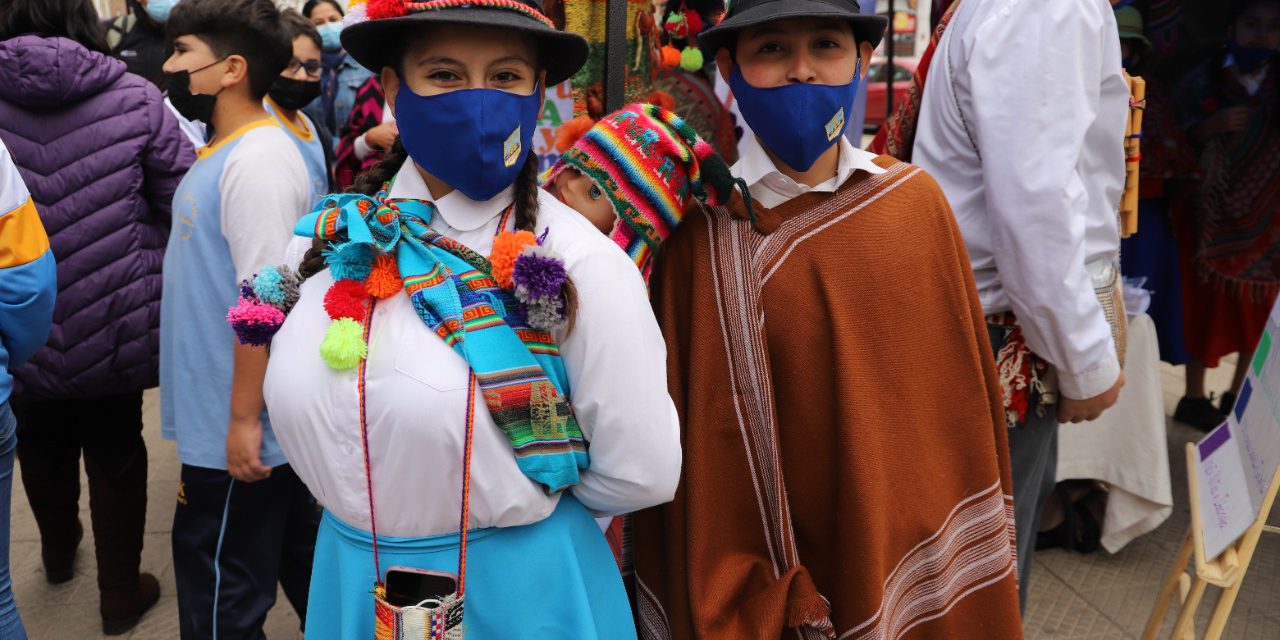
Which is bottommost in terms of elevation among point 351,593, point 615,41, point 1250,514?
point 1250,514

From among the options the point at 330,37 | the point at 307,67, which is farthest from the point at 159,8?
the point at 307,67

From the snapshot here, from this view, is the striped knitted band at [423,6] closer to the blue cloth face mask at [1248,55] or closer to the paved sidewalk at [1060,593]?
the paved sidewalk at [1060,593]

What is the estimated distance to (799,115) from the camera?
6.07 ft

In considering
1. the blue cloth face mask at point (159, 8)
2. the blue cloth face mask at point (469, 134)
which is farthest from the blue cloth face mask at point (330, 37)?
the blue cloth face mask at point (469, 134)

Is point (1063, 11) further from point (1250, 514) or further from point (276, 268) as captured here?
point (276, 268)

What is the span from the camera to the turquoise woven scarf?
147 cm

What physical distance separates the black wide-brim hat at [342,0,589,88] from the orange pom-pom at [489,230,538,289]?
32cm

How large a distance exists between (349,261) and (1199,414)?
506cm

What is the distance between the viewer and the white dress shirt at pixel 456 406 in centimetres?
148

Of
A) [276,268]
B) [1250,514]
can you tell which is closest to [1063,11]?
[1250,514]

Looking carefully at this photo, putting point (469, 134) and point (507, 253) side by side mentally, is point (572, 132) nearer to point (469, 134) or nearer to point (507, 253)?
point (469, 134)

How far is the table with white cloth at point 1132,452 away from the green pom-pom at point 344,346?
3147mm

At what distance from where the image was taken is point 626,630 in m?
1.73

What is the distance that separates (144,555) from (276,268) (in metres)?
2.73
